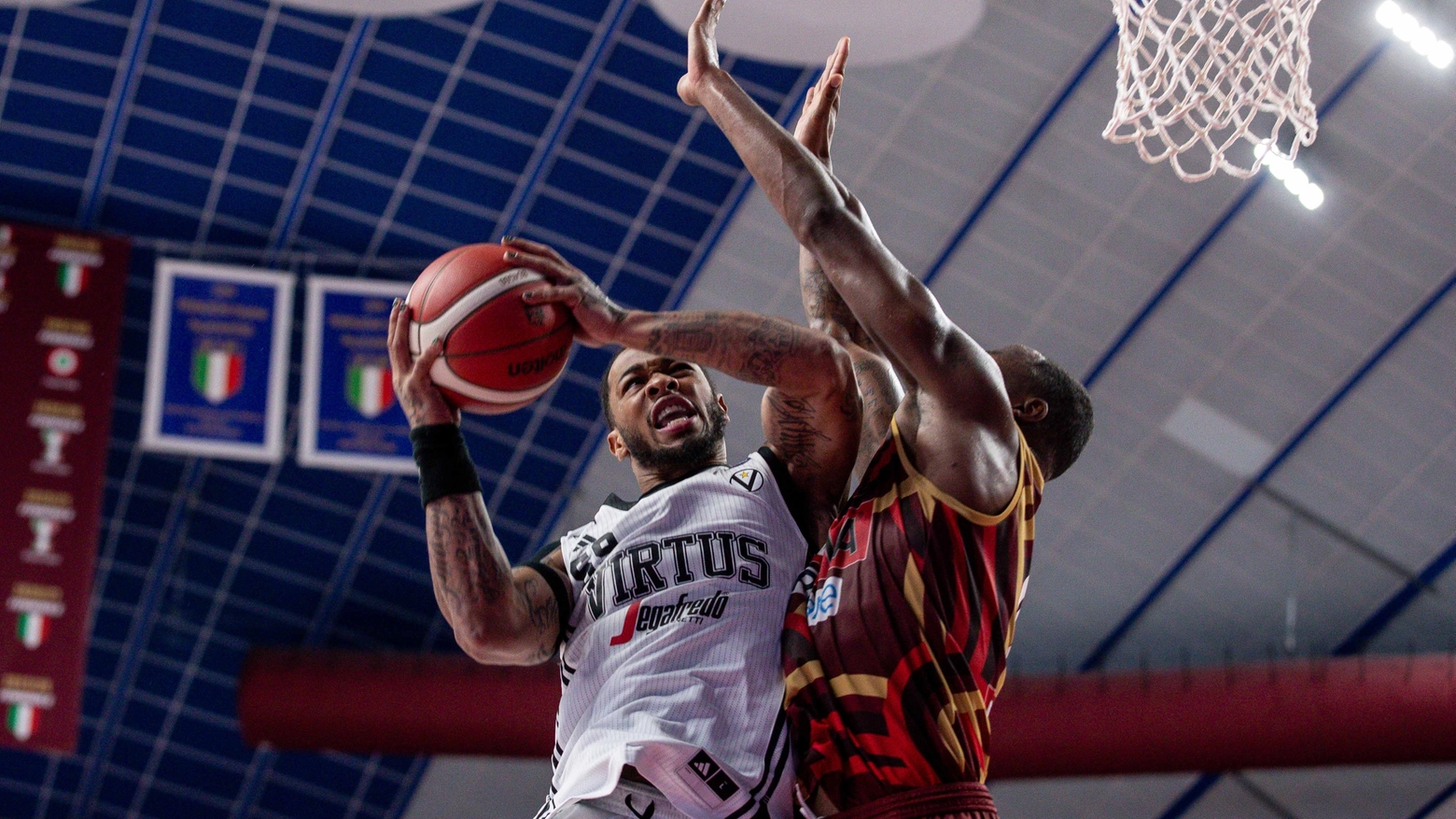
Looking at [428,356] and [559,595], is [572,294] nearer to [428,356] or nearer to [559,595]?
[428,356]

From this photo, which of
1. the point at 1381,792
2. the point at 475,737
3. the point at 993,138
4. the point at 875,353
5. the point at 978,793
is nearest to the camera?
the point at 978,793

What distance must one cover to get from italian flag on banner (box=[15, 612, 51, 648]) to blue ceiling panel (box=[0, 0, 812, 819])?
3.36m

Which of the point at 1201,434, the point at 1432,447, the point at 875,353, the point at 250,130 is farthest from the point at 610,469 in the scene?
the point at 875,353

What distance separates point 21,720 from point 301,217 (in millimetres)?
5332

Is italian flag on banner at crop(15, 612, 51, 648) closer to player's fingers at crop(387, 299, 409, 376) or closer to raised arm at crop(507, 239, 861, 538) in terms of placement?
player's fingers at crop(387, 299, 409, 376)

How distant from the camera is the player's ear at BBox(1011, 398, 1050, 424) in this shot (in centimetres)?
518

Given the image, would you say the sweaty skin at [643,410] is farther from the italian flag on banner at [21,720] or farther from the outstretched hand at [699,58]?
the italian flag on banner at [21,720]

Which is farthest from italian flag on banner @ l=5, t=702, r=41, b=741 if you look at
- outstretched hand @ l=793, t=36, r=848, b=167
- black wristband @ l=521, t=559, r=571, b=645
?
outstretched hand @ l=793, t=36, r=848, b=167

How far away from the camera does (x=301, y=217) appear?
1566 cm

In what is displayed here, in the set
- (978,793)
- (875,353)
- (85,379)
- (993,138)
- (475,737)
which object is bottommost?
(978,793)

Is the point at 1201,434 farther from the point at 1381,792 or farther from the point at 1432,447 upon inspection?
the point at 1381,792

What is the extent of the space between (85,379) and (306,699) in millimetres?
4313

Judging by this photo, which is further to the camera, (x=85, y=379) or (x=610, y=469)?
(x=610, y=469)

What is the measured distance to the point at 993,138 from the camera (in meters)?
15.3
